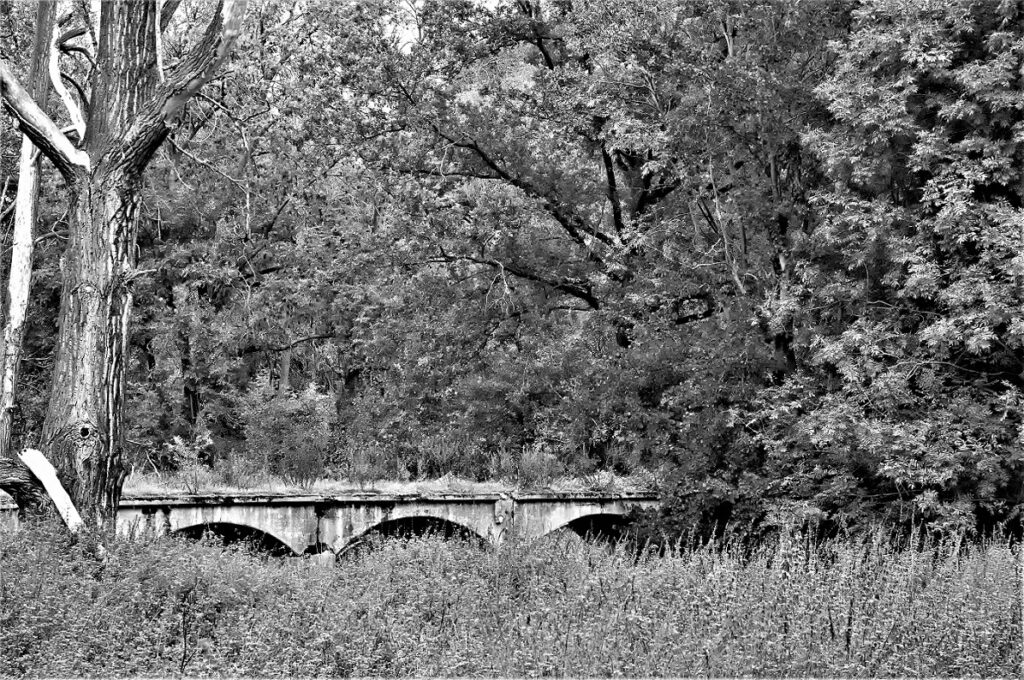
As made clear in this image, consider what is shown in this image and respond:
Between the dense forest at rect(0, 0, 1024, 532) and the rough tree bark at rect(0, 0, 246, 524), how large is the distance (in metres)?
0.32

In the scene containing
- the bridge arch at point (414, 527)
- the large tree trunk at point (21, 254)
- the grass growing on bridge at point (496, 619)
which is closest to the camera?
the grass growing on bridge at point (496, 619)

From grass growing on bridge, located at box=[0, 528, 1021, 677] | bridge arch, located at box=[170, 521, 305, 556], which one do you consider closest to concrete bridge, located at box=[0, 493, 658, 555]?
bridge arch, located at box=[170, 521, 305, 556]

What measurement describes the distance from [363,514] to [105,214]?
9.26 m

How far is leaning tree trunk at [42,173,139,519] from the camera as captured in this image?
844 centimetres

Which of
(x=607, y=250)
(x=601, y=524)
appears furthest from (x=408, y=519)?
(x=607, y=250)

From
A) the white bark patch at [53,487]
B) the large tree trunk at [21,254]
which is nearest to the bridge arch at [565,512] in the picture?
the large tree trunk at [21,254]

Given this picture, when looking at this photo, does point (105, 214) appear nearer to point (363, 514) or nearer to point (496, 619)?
point (496, 619)

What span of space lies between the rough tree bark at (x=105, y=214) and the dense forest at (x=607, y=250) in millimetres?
321

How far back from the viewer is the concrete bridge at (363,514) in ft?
51.6

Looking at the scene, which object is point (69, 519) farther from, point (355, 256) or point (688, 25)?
point (355, 256)

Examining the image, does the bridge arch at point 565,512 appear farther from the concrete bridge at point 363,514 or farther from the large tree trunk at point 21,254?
the large tree trunk at point 21,254

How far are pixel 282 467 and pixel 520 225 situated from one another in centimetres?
666

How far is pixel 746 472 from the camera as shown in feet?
48.8

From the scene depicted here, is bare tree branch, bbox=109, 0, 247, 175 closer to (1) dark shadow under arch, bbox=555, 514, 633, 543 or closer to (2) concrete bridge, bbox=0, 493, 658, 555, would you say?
(2) concrete bridge, bbox=0, 493, 658, 555
